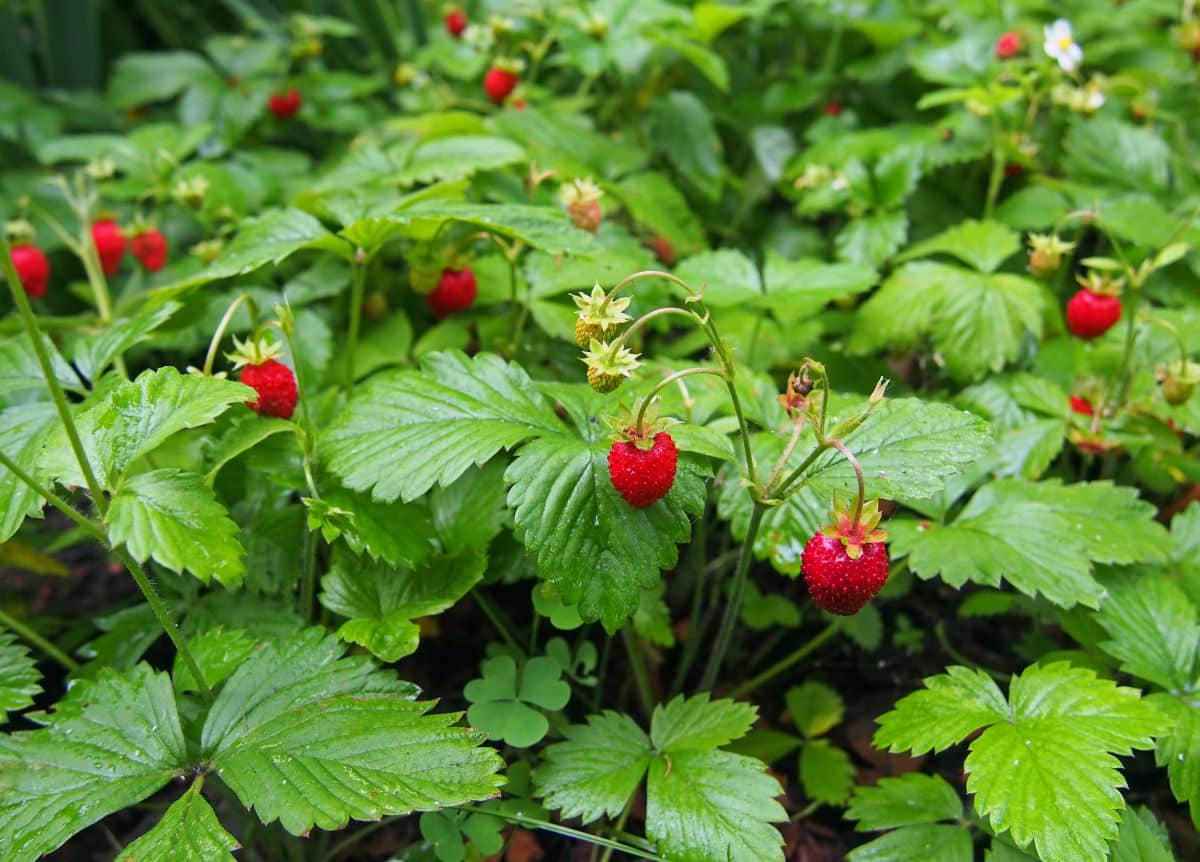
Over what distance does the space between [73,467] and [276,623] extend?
1.38ft

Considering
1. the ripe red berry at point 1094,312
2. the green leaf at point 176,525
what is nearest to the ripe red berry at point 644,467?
the green leaf at point 176,525

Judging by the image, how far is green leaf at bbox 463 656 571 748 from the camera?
1.28m

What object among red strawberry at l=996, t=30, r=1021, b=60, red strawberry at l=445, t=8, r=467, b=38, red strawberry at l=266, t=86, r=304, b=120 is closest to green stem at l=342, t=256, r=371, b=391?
red strawberry at l=266, t=86, r=304, b=120

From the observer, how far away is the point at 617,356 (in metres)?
1.08

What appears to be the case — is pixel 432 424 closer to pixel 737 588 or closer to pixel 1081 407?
pixel 737 588

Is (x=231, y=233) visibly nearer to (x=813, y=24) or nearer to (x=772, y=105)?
(x=772, y=105)

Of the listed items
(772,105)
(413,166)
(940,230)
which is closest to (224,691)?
(413,166)

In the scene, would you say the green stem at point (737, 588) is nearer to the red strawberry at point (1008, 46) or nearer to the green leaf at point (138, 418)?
the green leaf at point (138, 418)

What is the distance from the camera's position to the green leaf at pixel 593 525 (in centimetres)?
111

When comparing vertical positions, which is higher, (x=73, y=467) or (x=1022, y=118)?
(x=73, y=467)

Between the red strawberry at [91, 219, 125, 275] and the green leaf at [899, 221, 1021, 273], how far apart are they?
1.79 meters

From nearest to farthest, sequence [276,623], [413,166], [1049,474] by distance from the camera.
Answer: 1. [276,623]
2. [1049,474]
3. [413,166]

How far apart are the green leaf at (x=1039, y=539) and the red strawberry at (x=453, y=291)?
92 cm

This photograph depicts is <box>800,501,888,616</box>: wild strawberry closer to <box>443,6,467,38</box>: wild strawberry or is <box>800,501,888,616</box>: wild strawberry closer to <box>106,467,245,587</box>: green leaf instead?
<box>106,467,245,587</box>: green leaf
